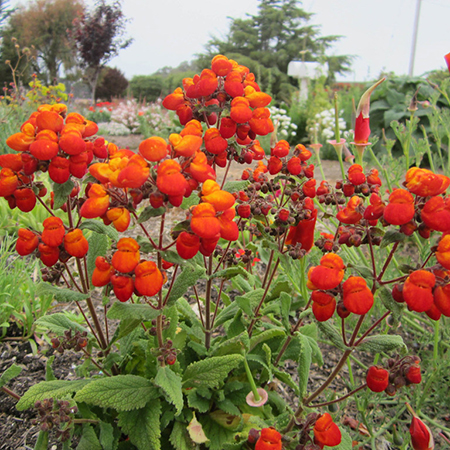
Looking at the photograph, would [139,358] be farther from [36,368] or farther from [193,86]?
→ [193,86]

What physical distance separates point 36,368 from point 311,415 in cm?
145

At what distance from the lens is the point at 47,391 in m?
1.15

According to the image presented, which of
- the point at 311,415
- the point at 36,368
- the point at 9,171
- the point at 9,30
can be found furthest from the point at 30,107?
the point at 9,30

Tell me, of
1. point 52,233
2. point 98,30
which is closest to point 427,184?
point 52,233

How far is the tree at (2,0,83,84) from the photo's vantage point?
25.2m

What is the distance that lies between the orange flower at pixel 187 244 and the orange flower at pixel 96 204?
20 cm

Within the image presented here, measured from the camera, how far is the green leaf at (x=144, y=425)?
1.10 meters

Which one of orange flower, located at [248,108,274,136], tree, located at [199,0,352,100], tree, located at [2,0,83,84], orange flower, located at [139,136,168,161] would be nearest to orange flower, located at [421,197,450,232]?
orange flower, located at [248,108,274,136]

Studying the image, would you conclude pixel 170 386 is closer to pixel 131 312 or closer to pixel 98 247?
pixel 131 312

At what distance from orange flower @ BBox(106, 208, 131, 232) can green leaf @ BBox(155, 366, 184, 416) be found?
477 millimetres

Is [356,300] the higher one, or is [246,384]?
[356,300]

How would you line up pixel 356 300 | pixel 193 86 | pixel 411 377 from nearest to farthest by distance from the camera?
pixel 356 300 → pixel 411 377 → pixel 193 86

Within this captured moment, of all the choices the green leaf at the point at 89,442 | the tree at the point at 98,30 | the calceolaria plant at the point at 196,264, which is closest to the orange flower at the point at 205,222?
the calceolaria plant at the point at 196,264

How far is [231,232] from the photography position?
0.95 meters
